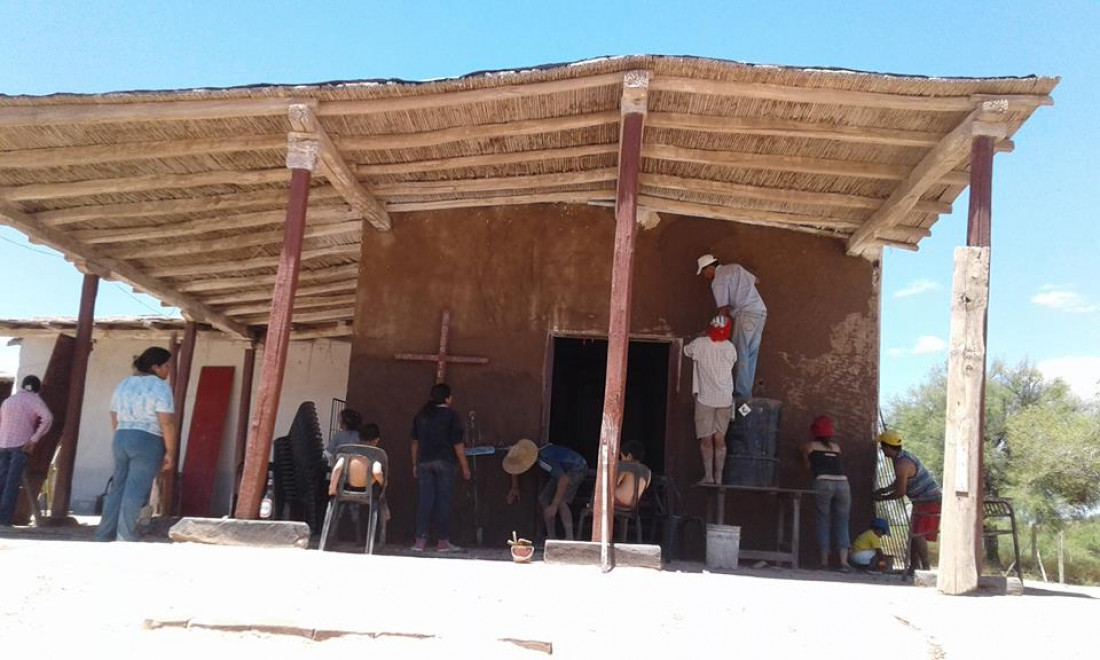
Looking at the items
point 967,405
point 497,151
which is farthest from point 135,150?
point 967,405

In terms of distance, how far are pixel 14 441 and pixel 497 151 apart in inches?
214

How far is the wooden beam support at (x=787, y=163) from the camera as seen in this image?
774 centimetres

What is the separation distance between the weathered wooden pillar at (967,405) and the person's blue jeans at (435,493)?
3.83 m

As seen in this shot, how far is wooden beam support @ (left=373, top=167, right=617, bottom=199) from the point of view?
847cm

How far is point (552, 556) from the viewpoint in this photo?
5.87 meters

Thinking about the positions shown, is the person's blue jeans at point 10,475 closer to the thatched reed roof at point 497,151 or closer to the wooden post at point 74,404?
the wooden post at point 74,404

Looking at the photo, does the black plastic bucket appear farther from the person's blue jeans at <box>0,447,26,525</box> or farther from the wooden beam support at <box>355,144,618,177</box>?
the person's blue jeans at <box>0,447,26,525</box>

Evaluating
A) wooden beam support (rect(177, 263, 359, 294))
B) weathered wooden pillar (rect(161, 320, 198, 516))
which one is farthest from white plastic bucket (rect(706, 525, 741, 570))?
weathered wooden pillar (rect(161, 320, 198, 516))

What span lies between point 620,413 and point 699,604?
5.51 feet

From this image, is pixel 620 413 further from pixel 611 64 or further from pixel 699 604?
pixel 611 64

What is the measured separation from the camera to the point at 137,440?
647cm

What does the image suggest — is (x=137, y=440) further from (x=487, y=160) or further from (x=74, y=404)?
(x=74, y=404)

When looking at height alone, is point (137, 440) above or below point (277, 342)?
below

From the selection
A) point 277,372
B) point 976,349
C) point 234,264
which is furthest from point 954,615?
point 234,264
